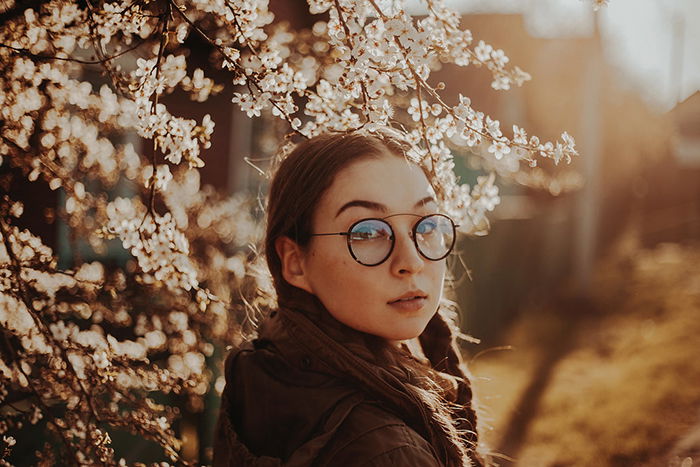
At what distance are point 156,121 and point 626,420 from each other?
5.25 m

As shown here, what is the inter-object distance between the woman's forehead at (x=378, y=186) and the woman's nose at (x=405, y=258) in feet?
0.31

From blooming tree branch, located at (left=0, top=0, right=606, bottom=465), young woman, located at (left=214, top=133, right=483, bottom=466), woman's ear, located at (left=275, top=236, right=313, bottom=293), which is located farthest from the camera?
blooming tree branch, located at (left=0, top=0, right=606, bottom=465)

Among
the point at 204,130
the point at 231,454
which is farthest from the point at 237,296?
the point at 231,454

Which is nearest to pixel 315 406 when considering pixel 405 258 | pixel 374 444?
pixel 374 444

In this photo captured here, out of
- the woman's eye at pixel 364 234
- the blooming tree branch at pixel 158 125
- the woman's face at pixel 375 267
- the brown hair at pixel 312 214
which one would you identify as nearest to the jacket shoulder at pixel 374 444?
the brown hair at pixel 312 214

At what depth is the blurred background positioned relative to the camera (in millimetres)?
5398

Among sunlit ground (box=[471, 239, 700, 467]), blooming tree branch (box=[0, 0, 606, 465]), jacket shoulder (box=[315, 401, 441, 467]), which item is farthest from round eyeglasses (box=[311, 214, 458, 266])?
sunlit ground (box=[471, 239, 700, 467])

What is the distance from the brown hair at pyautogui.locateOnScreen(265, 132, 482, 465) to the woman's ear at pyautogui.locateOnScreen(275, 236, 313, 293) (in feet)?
0.07

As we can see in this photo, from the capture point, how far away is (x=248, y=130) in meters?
8.85

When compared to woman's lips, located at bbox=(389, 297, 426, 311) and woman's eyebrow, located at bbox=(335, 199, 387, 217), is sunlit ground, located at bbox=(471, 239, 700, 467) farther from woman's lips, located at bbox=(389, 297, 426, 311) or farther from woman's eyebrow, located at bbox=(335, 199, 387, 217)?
woman's eyebrow, located at bbox=(335, 199, 387, 217)

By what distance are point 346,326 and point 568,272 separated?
12779 mm

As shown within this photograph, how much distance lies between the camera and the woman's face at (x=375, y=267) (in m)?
1.69

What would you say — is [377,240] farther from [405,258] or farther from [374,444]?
[374,444]

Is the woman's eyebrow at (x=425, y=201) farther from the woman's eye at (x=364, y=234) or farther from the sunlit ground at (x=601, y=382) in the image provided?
the sunlit ground at (x=601, y=382)
